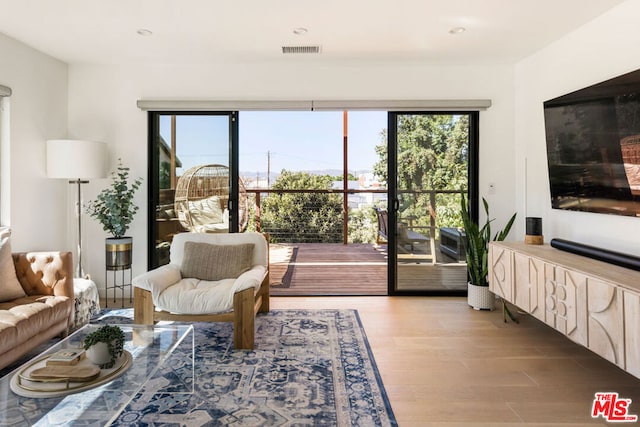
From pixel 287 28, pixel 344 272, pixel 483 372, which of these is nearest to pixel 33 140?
pixel 287 28

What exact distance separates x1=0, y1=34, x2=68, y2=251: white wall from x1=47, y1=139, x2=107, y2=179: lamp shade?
0.60 ft

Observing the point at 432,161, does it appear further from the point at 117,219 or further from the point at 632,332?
the point at 117,219

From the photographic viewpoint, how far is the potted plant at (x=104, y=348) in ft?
5.90

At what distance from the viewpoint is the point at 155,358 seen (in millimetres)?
1958

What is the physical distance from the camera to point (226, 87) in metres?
4.07

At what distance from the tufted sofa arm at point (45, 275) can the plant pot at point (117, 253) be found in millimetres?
753

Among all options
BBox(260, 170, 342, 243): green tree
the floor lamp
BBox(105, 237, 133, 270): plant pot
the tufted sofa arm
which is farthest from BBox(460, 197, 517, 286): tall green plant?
the floor lamp

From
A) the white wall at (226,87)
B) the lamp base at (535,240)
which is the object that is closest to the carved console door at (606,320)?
the lamp base at (535,240)

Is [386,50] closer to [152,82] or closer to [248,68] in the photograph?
[248,68]

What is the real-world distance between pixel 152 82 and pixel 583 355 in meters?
4.42

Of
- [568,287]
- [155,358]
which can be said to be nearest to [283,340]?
[155,358]

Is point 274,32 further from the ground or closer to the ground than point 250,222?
further from the ground

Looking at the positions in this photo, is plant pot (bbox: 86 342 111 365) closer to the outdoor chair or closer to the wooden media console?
the wooden media console

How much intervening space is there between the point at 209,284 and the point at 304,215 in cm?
358
